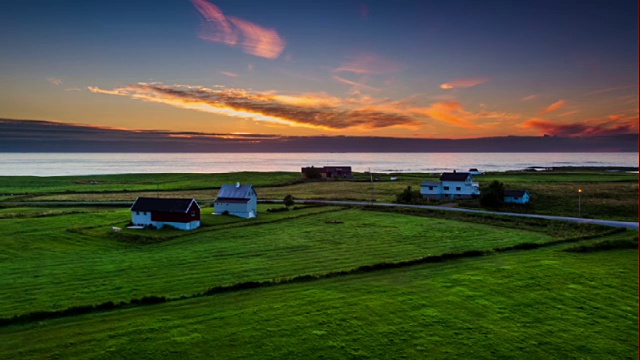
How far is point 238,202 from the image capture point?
3036 inches

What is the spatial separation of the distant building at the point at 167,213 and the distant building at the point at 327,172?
337ft

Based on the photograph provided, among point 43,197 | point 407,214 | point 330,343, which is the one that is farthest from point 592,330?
point 43,197

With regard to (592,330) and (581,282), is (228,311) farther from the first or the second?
(581,282)

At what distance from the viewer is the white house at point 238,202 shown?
3017 inches

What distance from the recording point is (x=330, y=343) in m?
25.7

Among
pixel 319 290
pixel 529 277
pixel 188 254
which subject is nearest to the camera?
pixel 319 290

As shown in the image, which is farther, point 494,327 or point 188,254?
point 188,254

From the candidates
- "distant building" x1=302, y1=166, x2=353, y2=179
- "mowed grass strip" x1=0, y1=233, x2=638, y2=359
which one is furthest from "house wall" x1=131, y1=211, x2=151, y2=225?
"distant building" x1=302, y1=166, x2=353, y2=179

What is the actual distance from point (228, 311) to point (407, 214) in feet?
179

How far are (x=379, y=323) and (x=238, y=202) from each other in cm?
5227

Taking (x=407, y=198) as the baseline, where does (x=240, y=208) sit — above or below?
below

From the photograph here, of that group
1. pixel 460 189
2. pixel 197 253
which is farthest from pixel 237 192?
pixel 460 189

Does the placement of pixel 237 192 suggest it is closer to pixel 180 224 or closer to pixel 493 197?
Answer: pixel 180 224

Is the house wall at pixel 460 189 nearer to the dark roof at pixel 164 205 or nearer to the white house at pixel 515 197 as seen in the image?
the white house at pixel 515 197
